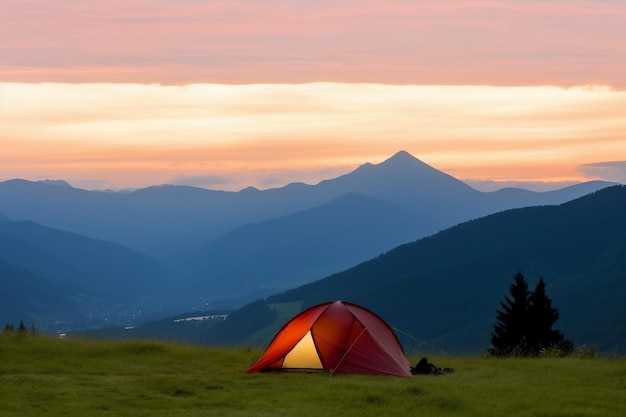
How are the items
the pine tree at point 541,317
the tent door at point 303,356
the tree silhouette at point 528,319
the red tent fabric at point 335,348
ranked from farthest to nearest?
the pine tree at point 541,317, the tree silhouette at point 528,319, the tent door at point 303,356, the red tent fabric at point 335,348

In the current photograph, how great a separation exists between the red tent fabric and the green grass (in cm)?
78

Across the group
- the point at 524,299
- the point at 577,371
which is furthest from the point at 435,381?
the point at 524,299

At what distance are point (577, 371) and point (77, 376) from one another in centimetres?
1364

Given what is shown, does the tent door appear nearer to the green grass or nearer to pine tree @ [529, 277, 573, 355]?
the green grass

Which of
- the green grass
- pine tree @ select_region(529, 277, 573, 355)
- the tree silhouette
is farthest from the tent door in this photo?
pine tree @ select_region(529, 277, 573, 355)

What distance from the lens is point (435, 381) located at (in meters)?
22.8

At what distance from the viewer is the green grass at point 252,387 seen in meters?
18.6

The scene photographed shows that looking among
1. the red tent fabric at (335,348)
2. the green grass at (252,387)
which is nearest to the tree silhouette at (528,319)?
the green grass at (252,387)

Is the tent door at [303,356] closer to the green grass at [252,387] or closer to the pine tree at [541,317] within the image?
the green grass at [252,387]

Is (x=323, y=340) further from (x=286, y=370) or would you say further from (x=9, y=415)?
(x=9, y=415)

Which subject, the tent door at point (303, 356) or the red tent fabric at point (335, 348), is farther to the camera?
the tent door at point (303, 356)

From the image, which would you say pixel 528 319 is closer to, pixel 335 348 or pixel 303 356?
pixel 335 348

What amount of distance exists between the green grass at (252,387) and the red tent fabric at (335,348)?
2.55 feet

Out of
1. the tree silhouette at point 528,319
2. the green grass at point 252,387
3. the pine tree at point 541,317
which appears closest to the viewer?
the green grass at point 252,387
